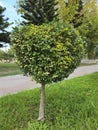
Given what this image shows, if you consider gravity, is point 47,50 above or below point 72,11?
below

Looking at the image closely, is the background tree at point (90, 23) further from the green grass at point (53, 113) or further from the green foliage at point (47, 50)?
the green foliage at point (47, 50)

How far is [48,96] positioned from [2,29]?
26661 mm

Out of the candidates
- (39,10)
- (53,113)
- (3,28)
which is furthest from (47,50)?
(39,10)

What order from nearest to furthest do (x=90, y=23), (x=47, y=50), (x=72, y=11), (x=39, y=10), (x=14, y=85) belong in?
(x=47, y=50), (x=14, y=85), (x=39, y=10), (x=72, y=11), (x=90, y=23)

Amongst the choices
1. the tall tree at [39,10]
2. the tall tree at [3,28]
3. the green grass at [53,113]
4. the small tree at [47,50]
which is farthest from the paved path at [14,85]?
the tall tree at [39,10]

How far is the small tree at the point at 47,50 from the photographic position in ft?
24.5

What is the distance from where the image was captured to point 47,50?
7.48m

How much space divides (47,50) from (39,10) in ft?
104

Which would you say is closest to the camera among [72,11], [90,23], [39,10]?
[39,10]

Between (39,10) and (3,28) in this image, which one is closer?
(3,28)

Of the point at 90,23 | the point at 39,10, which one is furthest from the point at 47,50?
the point at 90,23

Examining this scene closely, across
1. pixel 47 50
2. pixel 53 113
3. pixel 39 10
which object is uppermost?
pixel 39 10

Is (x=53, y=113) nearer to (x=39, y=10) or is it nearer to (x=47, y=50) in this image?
(x=47, y=50)

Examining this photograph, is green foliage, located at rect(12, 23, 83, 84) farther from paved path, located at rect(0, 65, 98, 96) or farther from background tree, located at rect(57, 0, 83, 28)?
background tree, located at rect(57, 0, 83, 28)
